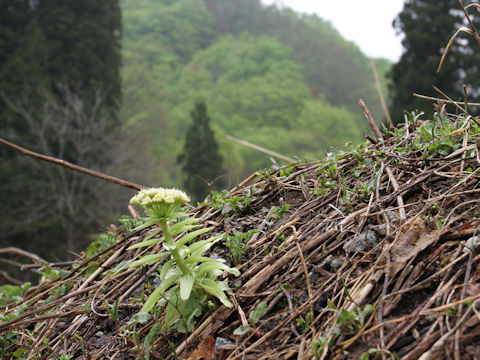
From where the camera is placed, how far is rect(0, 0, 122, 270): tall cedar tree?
1466 cm

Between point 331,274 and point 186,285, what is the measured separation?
0.41m

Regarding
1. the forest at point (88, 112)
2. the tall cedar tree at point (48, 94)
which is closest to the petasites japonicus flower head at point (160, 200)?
the forest at point (88, 112)

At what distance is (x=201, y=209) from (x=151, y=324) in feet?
2.01

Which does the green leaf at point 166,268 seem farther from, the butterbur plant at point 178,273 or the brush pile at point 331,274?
the brush pile at point 331,274

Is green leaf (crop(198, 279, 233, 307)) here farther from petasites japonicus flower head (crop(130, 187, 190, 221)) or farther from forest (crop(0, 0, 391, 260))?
forest (crop(0, 0, 391, 260))

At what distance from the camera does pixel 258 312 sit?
1.19 meters

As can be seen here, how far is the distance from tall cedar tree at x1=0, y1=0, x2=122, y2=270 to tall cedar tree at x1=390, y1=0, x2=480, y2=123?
10.9 meters

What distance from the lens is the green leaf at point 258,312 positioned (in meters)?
1.18

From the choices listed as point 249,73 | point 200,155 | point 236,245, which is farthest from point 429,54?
point 249,73

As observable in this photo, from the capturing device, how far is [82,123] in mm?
16219

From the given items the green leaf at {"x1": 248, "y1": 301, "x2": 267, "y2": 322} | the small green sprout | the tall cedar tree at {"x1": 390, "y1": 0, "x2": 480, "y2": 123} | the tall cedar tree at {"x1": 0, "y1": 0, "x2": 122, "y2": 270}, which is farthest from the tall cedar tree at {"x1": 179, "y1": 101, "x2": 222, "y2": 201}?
the green leaf at {"x1": 248, "y1": 301, "x2": 267, "y2": 322}

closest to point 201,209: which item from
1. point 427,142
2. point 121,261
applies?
point 121,261

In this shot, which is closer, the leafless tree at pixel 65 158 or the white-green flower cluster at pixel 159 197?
the white-green flower cluster at pixel 159 197

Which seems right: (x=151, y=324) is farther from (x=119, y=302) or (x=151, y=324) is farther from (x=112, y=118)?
(x=112, y=118)
